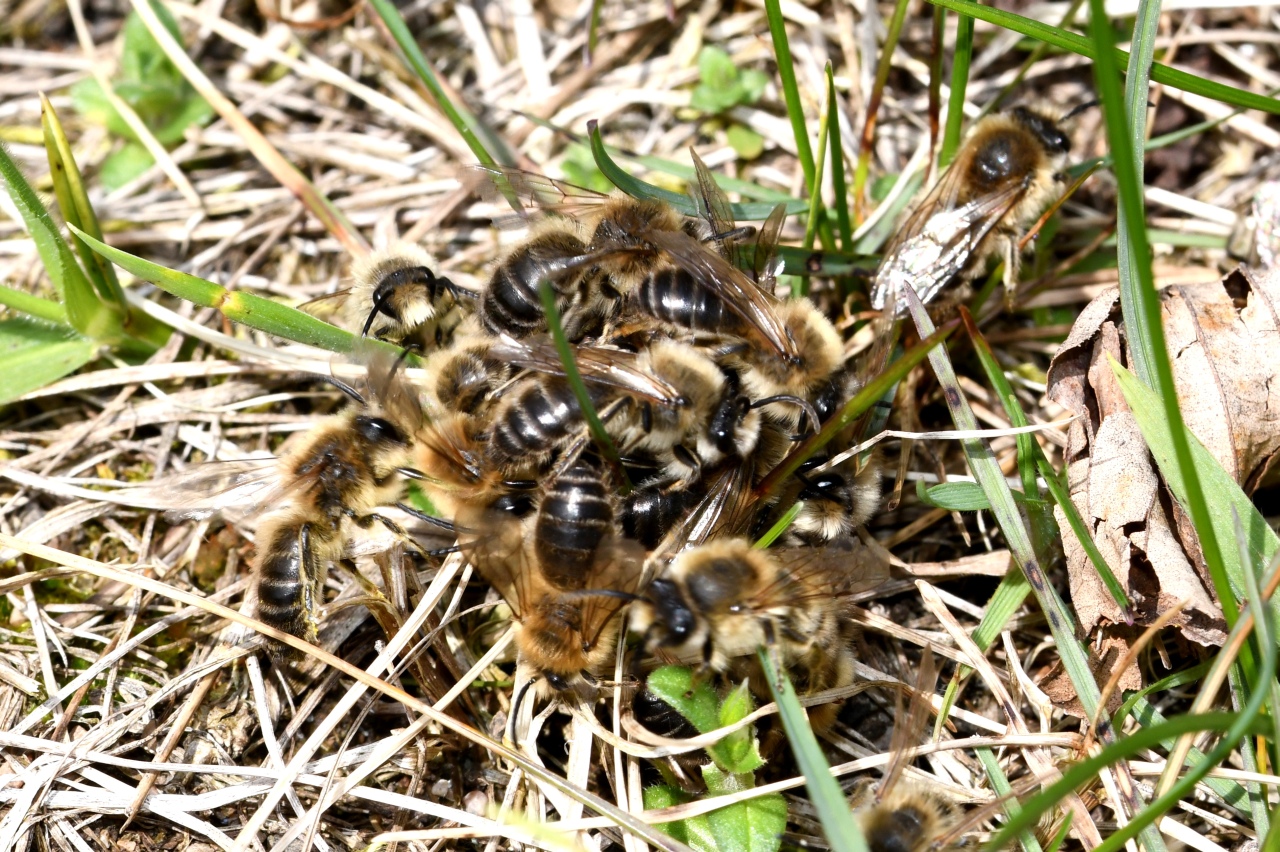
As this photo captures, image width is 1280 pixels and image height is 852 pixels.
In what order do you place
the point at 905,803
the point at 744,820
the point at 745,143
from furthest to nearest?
the point at 745,143
the point at 744,820
the point at 905,803

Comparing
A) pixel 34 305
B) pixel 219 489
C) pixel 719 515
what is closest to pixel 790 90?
pixel 719 515

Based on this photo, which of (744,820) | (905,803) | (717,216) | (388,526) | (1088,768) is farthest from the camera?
(717,216)

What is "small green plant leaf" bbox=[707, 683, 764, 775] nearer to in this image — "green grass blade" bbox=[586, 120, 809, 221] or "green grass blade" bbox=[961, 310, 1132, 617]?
"green grass blade" bbox=[961, 310, 1132, 617]

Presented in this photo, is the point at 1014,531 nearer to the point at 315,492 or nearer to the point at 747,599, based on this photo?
the point at 747,599

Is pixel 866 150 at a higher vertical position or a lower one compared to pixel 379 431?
higher

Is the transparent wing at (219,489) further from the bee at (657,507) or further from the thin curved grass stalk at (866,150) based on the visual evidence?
the thin curved grass stalk at (866,150)

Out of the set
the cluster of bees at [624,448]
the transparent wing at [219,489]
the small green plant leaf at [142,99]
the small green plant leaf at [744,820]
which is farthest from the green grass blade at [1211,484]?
the small green plant leaf at [142,99]

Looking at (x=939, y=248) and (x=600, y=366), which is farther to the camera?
(x=939, y=248)
